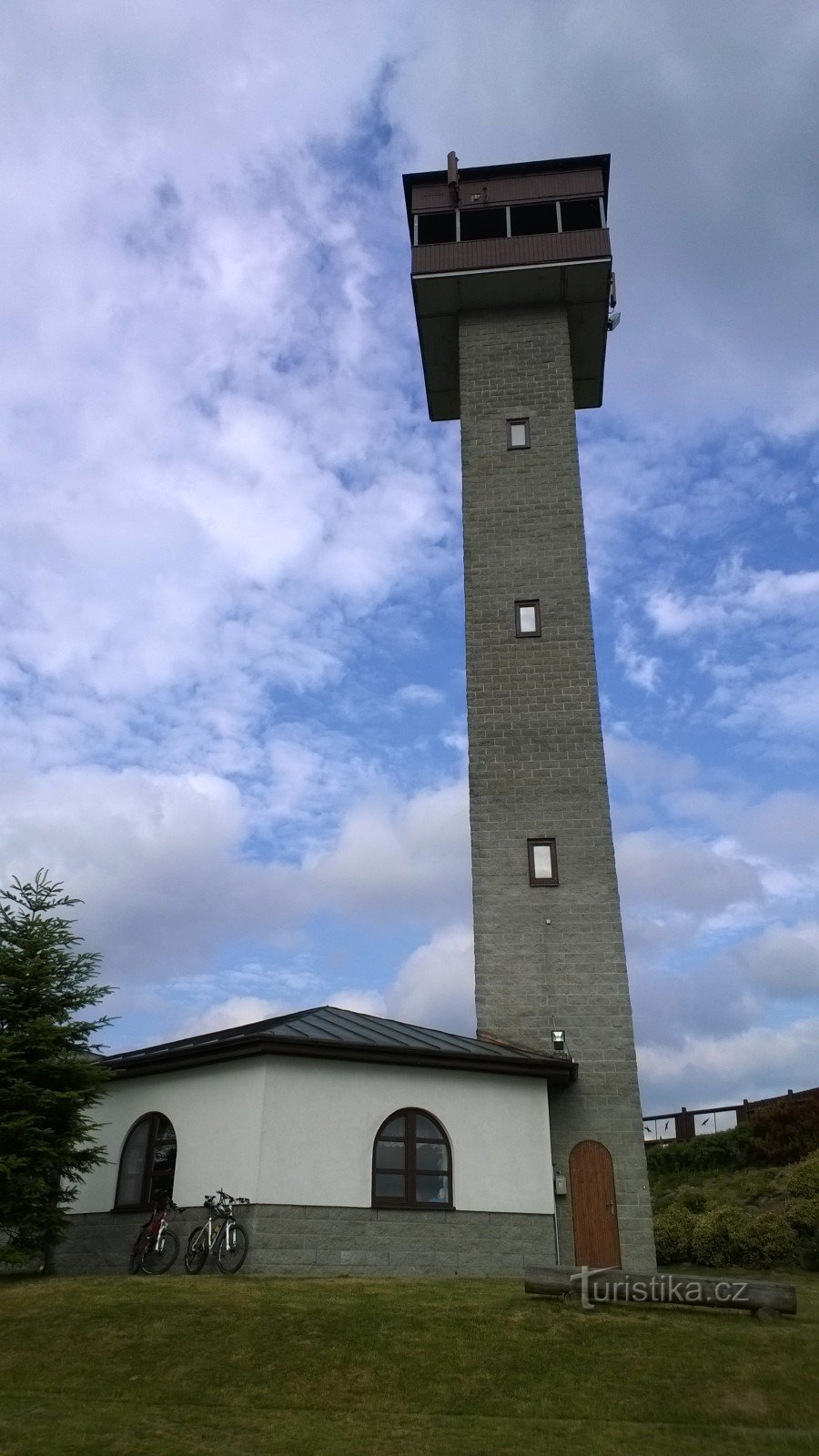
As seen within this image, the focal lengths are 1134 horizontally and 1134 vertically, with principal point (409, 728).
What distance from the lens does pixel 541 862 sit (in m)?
23.0

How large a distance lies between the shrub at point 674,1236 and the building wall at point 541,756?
13.0 feet

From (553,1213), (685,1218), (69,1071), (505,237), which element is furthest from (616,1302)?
(505,237)

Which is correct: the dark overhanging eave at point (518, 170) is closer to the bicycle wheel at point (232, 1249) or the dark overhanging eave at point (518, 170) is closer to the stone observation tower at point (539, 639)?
the stone observation tower at point (539, 639)

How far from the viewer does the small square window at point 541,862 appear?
22734 millimetres

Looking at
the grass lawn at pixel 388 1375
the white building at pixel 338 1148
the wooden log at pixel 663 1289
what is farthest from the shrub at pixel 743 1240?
the wooden log at pixel 663 1289

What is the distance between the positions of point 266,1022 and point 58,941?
3.77 m

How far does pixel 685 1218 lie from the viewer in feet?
79.0

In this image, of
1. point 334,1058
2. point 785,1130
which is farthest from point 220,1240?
point 785,1130

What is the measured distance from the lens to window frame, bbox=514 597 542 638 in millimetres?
25156

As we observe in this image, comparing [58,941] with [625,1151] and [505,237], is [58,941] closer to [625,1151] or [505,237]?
[625,1151]

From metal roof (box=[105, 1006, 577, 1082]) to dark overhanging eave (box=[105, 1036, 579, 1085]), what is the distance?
0.01 meters

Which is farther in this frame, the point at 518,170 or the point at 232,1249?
the point at 518,170

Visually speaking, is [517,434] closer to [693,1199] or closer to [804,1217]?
[804,1217]

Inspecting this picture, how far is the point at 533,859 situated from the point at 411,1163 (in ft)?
23.6
